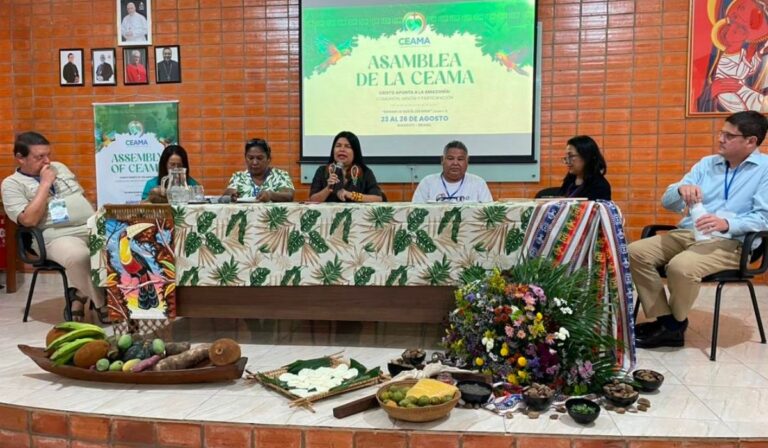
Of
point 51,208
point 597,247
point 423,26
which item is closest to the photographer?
point 597,247

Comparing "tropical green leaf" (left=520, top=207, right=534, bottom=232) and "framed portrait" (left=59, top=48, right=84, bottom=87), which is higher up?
"framed portrait" (left=59, top=48, right=84, bottom=87)

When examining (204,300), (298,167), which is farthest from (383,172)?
(204,300)

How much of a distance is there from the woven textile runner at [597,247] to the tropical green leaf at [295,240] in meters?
1.04

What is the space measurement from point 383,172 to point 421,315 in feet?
5.79

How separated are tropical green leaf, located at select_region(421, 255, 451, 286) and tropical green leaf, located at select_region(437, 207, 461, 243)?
11 centimetres

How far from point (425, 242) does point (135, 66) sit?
3140mm

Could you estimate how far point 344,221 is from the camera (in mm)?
2412

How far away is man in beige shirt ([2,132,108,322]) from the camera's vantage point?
3.00m

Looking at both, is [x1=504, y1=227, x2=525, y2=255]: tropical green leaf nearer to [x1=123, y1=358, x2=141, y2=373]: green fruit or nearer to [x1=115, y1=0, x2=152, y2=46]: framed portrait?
[x1=123, y1=358, x2=141, y2=373]: green fruit

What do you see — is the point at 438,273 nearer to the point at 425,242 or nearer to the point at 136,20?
the point at 425,242

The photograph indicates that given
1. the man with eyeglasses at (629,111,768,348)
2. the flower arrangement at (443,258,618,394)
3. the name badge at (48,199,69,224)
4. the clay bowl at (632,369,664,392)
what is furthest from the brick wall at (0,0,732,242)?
the clay bowl at (632,369,664,392)

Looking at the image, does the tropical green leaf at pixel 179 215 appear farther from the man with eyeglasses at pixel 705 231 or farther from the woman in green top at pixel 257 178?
the man with eyeglasses at pixel 705 231

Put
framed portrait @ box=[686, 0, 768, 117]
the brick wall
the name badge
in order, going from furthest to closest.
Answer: the brick wall < framed portrait @ box=[686, 0, 768, 117] < the name badge

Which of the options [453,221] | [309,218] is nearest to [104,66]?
[309,218]
